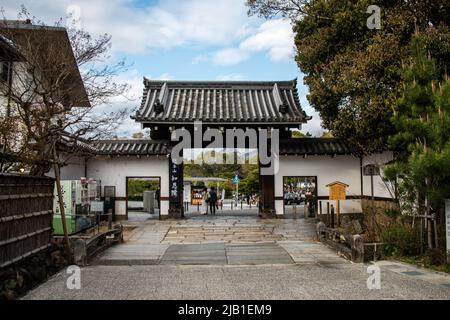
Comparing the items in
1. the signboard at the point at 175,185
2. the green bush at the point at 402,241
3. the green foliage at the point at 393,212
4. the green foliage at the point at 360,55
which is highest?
the green foliage at the point at 360,55

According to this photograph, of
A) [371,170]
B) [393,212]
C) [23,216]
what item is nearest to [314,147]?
[371,170]

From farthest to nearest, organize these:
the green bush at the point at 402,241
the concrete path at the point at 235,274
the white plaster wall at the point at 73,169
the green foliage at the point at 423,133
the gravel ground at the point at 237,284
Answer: the white plaster wall at the point at 73,169 → the green bush at the point at 402,241 → the green foliage at the point at 423,133 → the concrete path at the point at 235,274 → the gravel ground at the point at 237,284

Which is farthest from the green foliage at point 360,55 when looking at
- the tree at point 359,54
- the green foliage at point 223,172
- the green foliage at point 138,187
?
the green foliage at point 223,172

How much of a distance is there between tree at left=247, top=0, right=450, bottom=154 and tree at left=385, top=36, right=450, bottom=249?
1.46 m

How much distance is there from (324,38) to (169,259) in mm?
9163

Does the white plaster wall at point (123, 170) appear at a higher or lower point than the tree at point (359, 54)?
lower

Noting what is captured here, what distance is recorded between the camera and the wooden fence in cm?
746

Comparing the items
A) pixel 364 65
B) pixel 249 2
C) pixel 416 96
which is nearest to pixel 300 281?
pixel 416 96

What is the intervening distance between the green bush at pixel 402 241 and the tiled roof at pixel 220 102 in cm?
879

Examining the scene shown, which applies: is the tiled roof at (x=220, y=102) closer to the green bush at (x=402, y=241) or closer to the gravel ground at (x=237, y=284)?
the green bush at (x=402, y=241)

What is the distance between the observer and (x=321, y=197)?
1927 centimetres

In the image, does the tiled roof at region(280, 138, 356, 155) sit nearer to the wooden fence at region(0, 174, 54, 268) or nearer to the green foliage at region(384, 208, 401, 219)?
the green foliage at region(384, 208, 401, 219)

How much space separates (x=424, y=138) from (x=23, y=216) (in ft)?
26.9

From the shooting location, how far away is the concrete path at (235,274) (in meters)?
6.79
